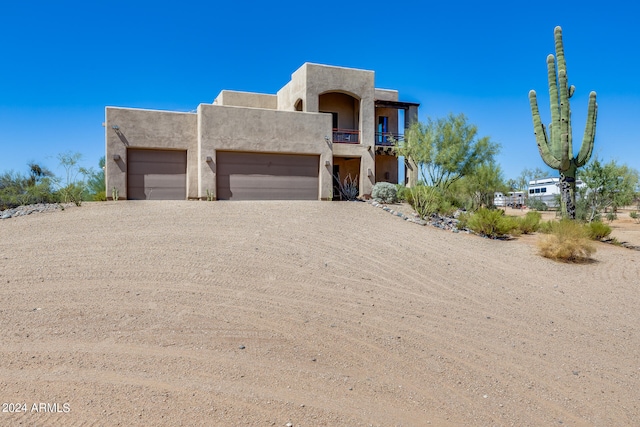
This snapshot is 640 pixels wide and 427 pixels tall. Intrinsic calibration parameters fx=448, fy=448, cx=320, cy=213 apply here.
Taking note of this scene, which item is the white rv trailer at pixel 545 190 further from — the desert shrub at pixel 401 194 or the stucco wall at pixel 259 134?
the stucco wall at pixel 259 134

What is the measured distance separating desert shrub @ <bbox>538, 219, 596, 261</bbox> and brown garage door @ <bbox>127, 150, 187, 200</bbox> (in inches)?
588

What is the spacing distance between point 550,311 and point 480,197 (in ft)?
76.2

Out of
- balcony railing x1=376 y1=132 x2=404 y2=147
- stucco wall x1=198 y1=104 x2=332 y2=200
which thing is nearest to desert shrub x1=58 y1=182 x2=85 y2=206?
stucco wall x1=198 y1=104 x2=332 y2=200

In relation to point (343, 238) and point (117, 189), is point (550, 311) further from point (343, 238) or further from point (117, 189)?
point (117, 189)

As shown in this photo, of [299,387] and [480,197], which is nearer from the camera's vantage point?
[299,387]

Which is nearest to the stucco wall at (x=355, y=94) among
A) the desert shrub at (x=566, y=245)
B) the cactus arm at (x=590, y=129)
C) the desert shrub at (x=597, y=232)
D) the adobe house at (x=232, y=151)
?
the adobe house at (x=232, y=151)

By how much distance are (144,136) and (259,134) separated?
4.97 metres

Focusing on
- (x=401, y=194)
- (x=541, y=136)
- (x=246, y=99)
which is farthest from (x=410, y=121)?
(x=541, y=136)

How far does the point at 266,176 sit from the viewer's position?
20984 mm

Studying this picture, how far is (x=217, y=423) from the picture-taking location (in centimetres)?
387

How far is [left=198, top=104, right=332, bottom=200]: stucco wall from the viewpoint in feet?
64.8

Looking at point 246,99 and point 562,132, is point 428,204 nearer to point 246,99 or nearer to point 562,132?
point 562,132

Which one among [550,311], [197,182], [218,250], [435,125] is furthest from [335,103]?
[550,311]

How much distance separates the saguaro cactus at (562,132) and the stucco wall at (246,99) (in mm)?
14830
